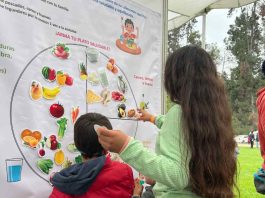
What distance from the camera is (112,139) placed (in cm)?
135

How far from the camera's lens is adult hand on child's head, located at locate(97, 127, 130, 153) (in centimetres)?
134

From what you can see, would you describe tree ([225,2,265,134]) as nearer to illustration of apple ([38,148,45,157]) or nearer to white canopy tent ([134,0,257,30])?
white canopy tent ([134,0,257,30])

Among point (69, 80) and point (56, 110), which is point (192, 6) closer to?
point (69, 80)

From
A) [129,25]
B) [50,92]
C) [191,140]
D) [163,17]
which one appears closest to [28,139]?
[50,92]

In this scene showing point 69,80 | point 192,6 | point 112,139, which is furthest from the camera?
point 192,6

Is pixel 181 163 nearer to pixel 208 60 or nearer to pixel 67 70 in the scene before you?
pixel 208 60

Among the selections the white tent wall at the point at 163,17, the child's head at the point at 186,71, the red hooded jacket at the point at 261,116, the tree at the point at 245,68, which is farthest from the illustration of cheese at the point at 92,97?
the tree at the point at 245,68

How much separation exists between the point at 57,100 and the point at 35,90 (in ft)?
0.47

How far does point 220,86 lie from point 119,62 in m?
0.92

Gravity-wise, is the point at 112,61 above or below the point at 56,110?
above

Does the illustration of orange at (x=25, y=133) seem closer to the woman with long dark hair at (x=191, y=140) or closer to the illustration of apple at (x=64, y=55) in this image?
the illustration of apple at (x=64, y=55)

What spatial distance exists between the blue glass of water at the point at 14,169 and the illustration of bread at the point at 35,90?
278 mm

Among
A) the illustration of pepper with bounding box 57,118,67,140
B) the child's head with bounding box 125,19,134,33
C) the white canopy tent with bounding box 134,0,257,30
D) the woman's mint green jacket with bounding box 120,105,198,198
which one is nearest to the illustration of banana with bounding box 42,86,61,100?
the illustration of pepper with bounding box 57,118,67,140

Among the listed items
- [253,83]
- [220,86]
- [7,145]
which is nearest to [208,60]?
[220,86]
